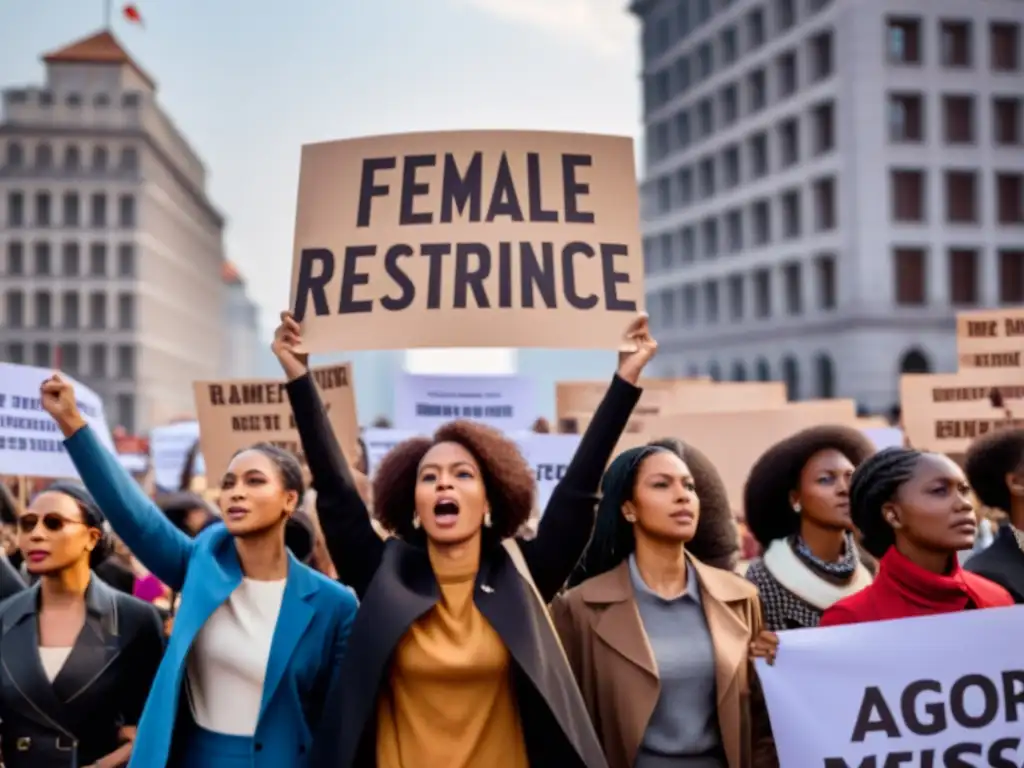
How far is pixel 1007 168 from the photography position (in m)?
48.0

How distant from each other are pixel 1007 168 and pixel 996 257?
3.28 meters

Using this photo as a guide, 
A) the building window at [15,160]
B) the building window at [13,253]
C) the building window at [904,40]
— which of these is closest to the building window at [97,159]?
the building window at [15,160]

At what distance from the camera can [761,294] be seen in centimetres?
5425

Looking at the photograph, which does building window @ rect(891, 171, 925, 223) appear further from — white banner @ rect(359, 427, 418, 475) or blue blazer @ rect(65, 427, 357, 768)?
blue blazer @ rect(65, 427, 357, 768)

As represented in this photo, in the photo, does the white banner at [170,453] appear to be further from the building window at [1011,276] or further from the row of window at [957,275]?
the building window at [1011,276]

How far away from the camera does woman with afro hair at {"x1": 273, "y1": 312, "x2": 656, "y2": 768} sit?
11.9 ft

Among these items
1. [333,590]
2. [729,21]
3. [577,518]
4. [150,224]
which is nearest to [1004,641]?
[577,518]

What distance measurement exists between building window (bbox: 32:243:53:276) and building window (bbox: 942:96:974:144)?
52.3 m

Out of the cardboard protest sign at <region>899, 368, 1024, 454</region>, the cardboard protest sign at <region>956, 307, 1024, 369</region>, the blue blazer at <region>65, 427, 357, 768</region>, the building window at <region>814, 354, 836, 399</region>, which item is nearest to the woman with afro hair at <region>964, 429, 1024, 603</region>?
the blue blazer at <region>65, 427, 357, 768</region>

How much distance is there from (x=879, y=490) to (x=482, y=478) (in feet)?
4.18

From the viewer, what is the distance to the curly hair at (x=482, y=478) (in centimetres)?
396

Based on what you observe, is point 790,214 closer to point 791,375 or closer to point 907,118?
point 907,118

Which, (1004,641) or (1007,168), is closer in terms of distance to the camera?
(1004,641)

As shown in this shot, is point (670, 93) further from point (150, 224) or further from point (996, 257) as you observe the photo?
point (150, 224)
